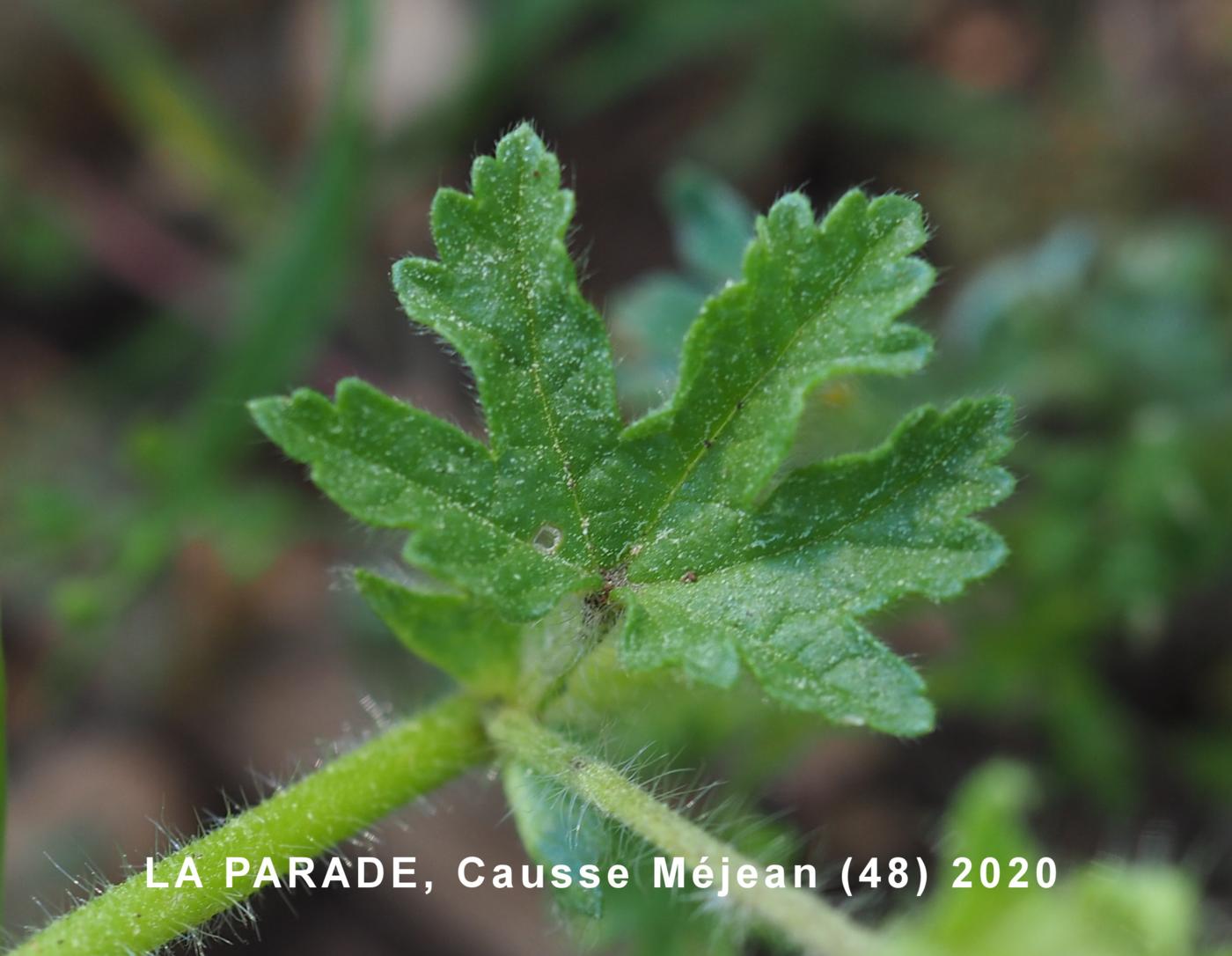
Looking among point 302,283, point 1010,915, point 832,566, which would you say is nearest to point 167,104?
point 302,283

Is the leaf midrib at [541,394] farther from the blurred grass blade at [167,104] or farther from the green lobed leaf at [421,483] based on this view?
the blurred grass blade at [167,104]

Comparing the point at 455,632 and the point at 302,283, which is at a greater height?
the point at 302,283

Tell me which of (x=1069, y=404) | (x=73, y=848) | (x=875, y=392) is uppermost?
(x=1069, y=404)

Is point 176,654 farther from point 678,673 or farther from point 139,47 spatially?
point 678,673

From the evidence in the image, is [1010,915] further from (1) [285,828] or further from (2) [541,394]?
(1) [285,828]

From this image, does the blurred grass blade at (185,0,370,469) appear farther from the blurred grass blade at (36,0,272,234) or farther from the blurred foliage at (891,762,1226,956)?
the blurred foliage at (891,762,1226,956)

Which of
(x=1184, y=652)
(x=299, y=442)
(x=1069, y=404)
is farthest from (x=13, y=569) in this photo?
(x=1184, y=652)
